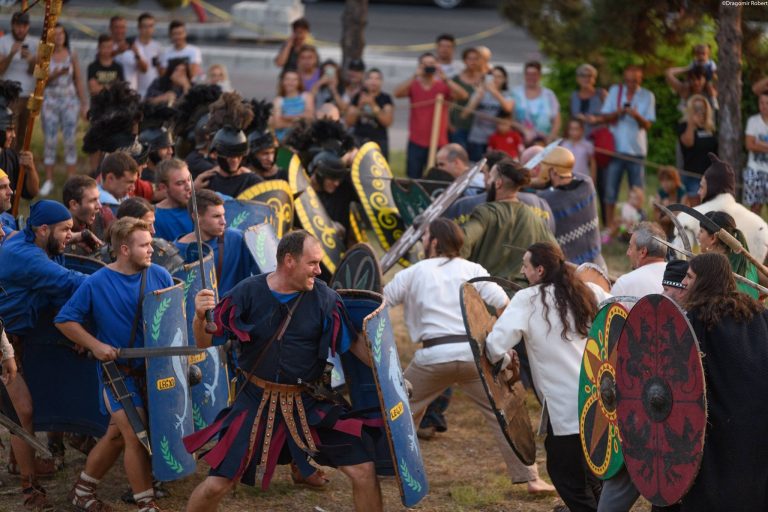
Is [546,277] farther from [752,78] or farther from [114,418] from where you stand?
[752,78]

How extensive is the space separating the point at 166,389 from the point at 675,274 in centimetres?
238

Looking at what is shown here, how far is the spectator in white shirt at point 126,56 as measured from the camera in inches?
518

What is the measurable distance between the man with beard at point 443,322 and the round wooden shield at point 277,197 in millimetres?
1226

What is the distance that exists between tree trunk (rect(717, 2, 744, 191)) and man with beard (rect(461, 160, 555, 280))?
389cm

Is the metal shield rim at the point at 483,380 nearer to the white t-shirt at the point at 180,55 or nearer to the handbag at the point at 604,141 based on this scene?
the handbag at the point at 604,141

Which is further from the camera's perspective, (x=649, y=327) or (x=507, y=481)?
(x=507, y=481)

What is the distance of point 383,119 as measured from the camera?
12.3m

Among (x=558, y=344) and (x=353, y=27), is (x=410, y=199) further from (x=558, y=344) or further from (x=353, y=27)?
(x=353, y=27)

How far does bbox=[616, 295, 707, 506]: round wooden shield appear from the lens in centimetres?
484

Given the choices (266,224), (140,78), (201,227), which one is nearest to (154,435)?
(201,227)

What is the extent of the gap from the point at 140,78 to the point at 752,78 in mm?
6055

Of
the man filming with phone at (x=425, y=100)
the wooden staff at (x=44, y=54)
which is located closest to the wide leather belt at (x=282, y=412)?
the wooden staff at (x=44, y=54)

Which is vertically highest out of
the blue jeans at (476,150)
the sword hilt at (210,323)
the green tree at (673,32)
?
the green tree at (673,32)

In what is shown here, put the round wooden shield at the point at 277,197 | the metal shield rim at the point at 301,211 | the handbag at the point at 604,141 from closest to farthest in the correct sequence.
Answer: the round wooden shield at the point at 277,197, the metal shield rim at the point at 301,211, the handbag at the point at 604,141
